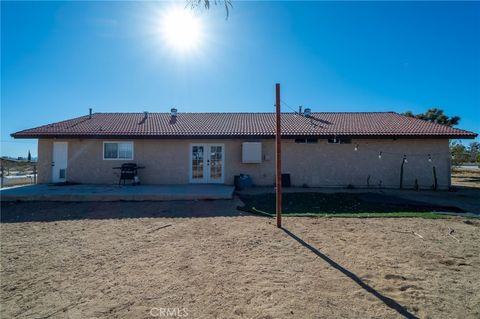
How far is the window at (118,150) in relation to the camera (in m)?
12.2

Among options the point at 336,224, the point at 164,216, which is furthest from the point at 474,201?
the point at 164,216

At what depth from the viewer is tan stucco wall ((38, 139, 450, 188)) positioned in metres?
12.0

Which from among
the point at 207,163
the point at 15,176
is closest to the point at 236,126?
the point at 207,163

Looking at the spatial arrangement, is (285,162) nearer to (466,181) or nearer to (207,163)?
(207,163)

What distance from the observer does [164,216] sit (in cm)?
706

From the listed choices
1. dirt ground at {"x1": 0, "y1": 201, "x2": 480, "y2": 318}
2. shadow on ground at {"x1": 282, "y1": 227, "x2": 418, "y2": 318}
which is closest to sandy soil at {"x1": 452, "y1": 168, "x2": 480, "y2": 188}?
dirt ground at {"x1": 0, "y1": 201, "x2": 480, "y2": 318}

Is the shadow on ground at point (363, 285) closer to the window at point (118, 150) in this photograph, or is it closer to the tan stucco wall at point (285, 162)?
the tan stucco wall at point (285, 162)

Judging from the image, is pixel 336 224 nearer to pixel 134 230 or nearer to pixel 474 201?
pixel 134 230

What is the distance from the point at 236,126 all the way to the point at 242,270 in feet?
34.4

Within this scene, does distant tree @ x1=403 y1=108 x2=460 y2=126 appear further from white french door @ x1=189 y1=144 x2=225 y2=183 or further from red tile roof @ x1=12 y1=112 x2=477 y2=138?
white french door @ x1=189 y1=144 x2=225 y2=183

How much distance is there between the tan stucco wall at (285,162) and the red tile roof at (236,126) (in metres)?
0.50

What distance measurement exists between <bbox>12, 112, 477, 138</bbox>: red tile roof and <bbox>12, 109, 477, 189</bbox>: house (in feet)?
0.33

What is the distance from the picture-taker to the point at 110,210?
773 centimetres

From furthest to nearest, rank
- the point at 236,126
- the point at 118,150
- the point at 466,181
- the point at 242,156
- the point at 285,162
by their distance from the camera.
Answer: the point at 466,181, the point at 236,126, the point at 118,150, the point at 285,162, the point at 242,156
